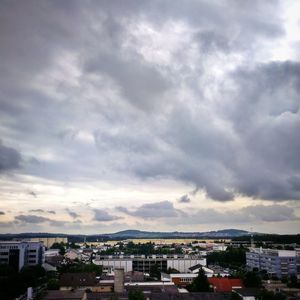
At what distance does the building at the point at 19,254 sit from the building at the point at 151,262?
13508 mm

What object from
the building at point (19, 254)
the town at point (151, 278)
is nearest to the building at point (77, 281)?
the town at point (151, 278)

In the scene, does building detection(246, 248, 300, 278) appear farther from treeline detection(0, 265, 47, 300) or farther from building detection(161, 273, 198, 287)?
treeline detection(0, 265, 47, 300)

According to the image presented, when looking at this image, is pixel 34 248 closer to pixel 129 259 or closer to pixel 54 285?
pixel 129 259

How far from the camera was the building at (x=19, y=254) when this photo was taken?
7631 cm

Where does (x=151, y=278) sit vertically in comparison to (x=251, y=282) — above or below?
below

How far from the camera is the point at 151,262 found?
294ft

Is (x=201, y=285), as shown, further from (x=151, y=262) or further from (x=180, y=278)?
(x=151, y=262)

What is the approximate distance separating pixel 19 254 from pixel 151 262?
28.8m

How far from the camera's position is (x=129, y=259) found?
287 ft

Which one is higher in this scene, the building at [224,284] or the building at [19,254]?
the building at [19,254]

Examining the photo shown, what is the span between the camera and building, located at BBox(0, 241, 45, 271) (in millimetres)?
76312

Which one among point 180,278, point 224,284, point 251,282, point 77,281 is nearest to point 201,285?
point 224,284

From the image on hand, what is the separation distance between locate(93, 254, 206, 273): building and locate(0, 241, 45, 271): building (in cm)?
1351

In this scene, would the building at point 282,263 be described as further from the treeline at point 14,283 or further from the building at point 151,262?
the treeline at point 14,283
